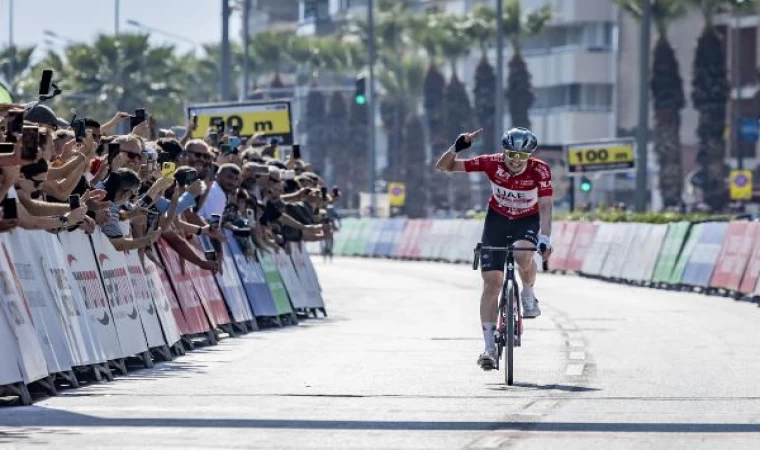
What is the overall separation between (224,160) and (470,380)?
9.01 metres

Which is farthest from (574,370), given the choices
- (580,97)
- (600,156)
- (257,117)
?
(580,97)

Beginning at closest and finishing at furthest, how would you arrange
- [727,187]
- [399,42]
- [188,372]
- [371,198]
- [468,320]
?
[188,372], [468,320], [371,198], [727,187], [399,42]

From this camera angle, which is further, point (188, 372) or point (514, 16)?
point (514, 16)

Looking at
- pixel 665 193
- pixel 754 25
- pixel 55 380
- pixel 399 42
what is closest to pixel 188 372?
pixel 55 380

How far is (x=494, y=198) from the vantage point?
16.3m

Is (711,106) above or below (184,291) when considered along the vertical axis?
above

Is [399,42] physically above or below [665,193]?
above

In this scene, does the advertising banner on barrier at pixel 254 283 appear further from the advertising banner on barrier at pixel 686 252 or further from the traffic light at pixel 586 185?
the traffic light at pixel 586 185

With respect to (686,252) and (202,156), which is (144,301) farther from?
(686,252)

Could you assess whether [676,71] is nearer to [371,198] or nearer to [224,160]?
[371,198]

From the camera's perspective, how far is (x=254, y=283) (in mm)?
23781

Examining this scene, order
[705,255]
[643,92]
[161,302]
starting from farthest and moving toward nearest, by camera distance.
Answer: [643,92] → [705,255] → [161,302]

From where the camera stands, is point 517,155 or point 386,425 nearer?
point 386,425

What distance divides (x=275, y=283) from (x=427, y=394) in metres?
10.7
